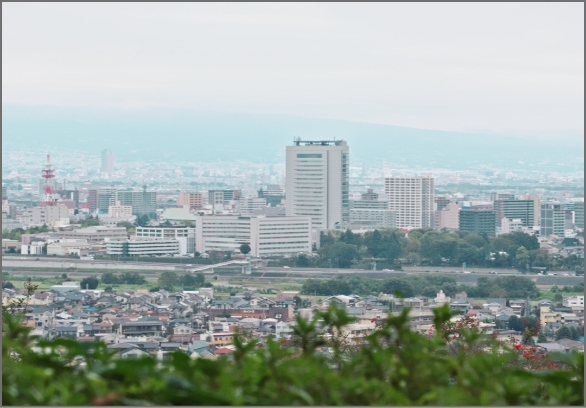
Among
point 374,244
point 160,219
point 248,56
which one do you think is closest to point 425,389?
point 374,244

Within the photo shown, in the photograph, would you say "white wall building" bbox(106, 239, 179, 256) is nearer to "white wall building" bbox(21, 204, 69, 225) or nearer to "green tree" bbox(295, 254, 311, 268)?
"green tree" bbox(295, 254, 311, 268)

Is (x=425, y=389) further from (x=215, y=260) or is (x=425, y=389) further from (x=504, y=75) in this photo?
(x=504, y=75)

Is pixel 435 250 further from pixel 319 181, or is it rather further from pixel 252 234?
pixel 319 181

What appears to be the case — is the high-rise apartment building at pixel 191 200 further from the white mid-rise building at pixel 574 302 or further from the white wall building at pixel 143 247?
the white mid-rise building at pixel 574 302

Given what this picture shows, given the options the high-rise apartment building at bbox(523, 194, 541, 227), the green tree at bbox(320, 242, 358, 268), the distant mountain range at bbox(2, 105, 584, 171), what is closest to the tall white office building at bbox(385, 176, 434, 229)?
the distant mountain range at bbox(2, 105, 584, 171)

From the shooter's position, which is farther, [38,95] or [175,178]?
[175,178]

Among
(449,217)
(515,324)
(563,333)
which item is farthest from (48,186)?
(563,333)

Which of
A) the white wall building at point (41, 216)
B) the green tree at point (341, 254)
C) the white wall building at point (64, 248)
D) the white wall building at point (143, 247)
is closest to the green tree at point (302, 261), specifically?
the green tree at point (341, 254)
